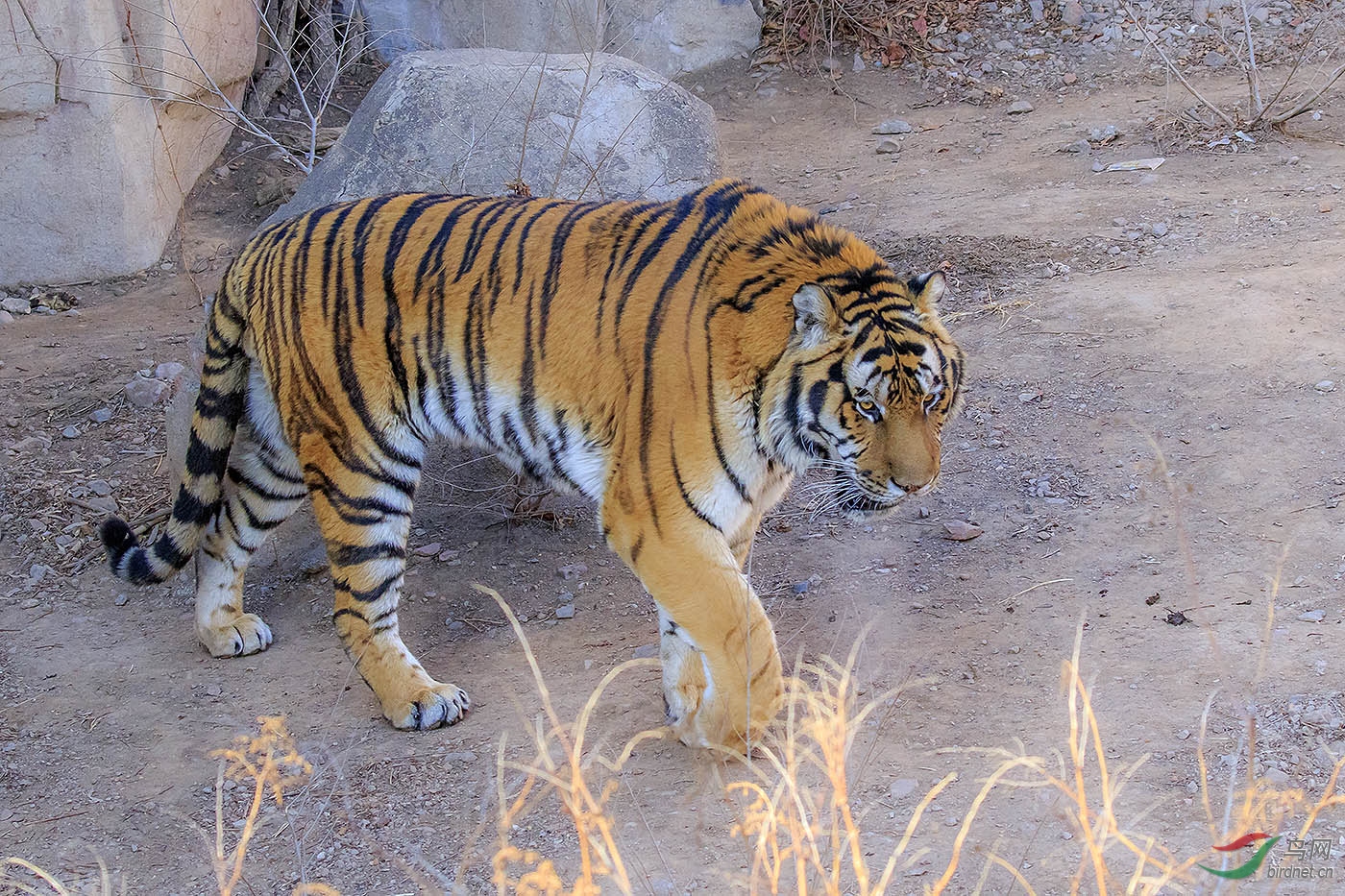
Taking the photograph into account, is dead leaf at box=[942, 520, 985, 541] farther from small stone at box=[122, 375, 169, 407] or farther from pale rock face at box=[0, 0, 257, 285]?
pale rock face at box=[0, 0, 257, 285]

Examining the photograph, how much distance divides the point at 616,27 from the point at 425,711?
6.78 meters

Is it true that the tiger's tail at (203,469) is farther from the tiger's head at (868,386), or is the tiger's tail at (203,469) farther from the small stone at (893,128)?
the small stone at (893,128)

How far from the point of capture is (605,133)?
6.07m

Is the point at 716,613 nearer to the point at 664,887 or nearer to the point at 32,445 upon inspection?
the point at 664,887

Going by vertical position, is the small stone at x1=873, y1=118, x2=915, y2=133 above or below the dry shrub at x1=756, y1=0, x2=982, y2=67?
below

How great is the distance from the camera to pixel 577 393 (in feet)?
11.1

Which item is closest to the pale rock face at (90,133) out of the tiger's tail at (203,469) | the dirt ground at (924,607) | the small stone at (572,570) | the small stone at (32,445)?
the dirt ground at (924,607)

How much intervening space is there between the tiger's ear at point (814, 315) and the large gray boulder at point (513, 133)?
267 centimetres

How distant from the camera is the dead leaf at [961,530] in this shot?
4273 millimetres

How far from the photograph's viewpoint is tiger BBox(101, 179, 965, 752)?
3096mm

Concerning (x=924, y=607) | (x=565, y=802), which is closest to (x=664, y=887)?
(x=565, y=802)

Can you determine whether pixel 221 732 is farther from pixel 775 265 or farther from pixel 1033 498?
pixel 1033 498

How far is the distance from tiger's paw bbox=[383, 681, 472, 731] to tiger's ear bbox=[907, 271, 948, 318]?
1751 millimetres

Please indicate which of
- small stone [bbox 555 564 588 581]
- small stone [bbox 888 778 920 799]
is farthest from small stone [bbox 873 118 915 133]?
small stone [bbox 888 778 920 799]
